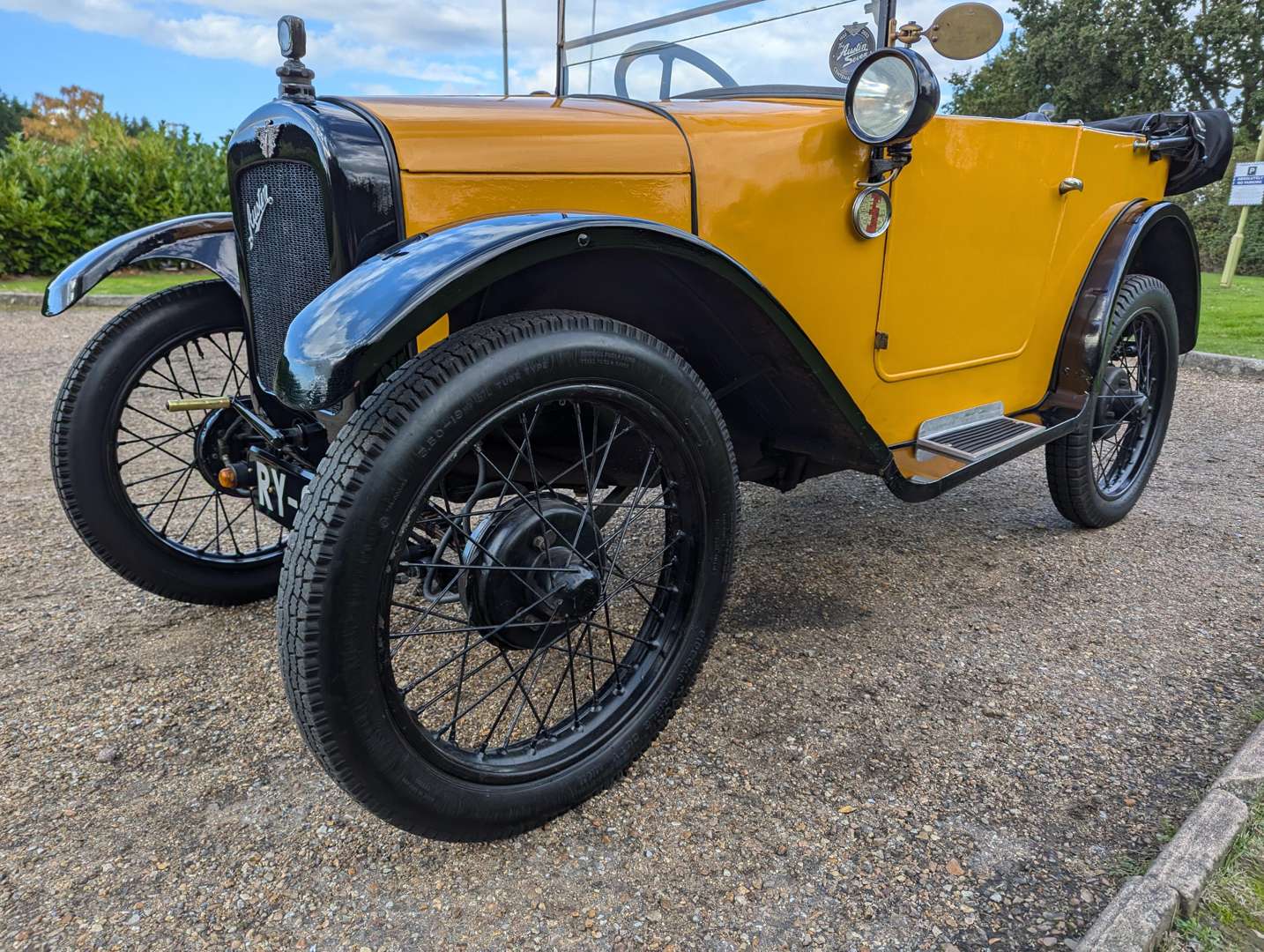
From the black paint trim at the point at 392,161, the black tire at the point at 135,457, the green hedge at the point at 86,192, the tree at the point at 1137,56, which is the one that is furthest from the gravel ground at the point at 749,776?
the tree at the point at 1137,56

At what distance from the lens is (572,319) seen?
1580mm

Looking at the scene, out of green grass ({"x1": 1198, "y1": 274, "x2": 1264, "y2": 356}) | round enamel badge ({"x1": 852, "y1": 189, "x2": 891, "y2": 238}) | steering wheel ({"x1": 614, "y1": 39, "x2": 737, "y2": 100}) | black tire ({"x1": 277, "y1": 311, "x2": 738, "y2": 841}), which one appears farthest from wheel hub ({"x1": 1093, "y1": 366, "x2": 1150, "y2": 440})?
green grass ({"x1": 1198, "y1": 274, "x2": 1264, "y2": 356})

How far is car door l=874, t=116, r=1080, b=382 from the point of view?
2.46m

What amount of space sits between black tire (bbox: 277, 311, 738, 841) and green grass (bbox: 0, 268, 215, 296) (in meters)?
8.56

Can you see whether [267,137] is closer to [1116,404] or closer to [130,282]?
[1116,404]

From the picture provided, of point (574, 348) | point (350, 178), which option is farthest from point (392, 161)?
point (574, 348)

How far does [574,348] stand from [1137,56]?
93.4 feet

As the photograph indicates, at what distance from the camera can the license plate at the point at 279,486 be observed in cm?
197

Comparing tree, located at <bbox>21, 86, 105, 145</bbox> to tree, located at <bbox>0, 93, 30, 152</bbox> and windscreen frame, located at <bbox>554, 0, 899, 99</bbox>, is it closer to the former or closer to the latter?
tree, located at <bbox>0, 93, 30, 152</bbox>

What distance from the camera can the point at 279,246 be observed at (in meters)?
1.99

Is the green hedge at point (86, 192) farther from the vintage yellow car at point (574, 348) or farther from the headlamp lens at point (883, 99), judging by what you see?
the headlamp lens at point (883, 99)

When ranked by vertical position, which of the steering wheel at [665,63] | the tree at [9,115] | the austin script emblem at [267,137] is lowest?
the austin script emblem at [267,137]

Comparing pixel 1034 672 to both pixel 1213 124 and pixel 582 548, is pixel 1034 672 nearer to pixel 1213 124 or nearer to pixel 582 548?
pixel 582 548

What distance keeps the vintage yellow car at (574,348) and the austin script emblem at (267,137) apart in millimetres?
16
